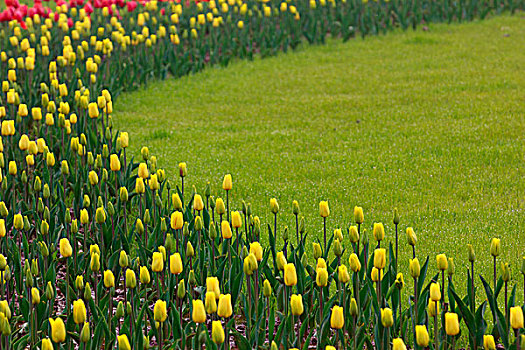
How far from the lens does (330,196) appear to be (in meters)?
6.74

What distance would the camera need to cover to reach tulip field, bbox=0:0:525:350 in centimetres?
364

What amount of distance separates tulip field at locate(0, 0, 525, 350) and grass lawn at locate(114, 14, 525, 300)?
15 cm

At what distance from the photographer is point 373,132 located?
332 inches

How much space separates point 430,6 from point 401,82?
11.7 feet

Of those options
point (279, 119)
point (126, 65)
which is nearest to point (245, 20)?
point (126, 65)

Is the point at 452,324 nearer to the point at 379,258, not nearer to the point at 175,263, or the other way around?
the point at 379,258

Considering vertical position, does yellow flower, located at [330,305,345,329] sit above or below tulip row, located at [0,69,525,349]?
above

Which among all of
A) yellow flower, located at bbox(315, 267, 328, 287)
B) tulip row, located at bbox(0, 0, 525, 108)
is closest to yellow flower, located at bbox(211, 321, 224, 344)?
yellow flower, located at bbox(315, 267, 328, 287)

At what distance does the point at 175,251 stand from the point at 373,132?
13.9 ft

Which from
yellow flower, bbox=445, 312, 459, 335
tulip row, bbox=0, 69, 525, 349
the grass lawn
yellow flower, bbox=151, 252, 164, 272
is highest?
yellow flower, bbox=151, 252, 164, 272

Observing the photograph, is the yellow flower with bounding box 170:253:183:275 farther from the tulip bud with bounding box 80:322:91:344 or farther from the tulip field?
the tulip bud with bounding box 80:322:91:344

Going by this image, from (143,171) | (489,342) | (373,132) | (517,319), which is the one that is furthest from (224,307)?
(373,132)

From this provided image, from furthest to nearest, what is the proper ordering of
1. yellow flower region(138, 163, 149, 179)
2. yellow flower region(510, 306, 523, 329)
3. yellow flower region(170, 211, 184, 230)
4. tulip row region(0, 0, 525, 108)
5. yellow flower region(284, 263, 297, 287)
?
1. tulip row region(0, 0, 525, 108)
2. yellow flower region(138, 163, 149, 179)
3. yellow flower region(170, 211, 184, 230)
4. yellow flower region(284, 263, 297, 287)
5. yellow flower region(510, 306, 523, 329)

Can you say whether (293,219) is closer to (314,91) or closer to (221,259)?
(221,259)
